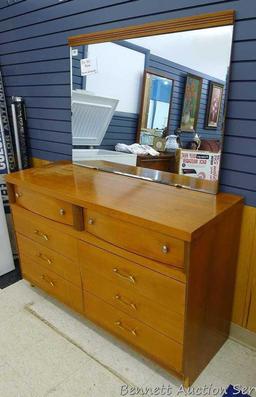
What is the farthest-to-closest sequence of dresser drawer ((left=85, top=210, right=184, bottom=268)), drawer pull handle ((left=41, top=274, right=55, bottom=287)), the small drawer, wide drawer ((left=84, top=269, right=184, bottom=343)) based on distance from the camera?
drawer pull handle ((left=41, top=274, right=55, bottom=287)) < the small drawer < wide drawer ((left=84, top=269, right=184, bottom=343)) < dresser drawer ((left=85, top=210, right=184, bottom=268))

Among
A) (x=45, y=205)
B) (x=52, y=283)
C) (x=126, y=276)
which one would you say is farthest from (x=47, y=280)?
(x=126, y=276)

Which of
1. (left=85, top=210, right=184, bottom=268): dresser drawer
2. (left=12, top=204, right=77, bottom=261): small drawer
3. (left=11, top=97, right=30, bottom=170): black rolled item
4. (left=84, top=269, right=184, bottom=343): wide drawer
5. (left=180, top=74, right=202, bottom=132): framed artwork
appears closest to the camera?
(left=85, top=210, right=184, bottom=268): dresser drawer

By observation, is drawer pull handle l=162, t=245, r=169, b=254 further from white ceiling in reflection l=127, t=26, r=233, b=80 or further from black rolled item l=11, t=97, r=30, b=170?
black rolled item l=11, t=97, r=30, b=170

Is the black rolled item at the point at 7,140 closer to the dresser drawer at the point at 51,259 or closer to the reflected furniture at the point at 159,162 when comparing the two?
the dresser drawer at the point at 51,259

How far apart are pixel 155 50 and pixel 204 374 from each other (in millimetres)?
1751

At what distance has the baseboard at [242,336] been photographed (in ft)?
5.15

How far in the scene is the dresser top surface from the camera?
110cm

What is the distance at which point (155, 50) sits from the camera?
1534 millimetres

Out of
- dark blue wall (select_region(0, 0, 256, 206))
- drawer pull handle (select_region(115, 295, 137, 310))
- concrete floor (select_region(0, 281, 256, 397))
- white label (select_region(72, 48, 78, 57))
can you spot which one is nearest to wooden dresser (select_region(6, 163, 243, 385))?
drawer pull handle (select_region(115, 295, 137, 310))

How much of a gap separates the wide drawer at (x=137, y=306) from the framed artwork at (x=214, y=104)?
922 mm

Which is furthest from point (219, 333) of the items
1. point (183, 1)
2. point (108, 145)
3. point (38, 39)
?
point (38, 39)

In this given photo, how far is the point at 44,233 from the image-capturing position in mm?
1695

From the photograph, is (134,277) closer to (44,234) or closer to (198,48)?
(44,234)

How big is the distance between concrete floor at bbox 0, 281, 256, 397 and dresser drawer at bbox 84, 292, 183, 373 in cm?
14
